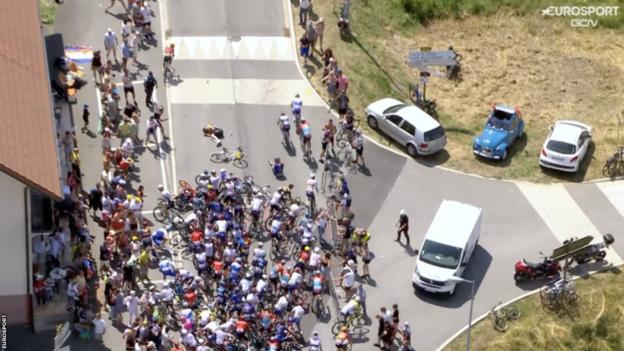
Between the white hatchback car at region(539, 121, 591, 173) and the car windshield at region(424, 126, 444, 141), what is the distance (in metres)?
4.63

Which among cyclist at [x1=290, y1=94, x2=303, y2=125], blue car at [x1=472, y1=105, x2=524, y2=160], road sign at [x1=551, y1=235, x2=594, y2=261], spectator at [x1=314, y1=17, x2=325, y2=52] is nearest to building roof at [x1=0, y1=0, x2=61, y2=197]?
cyclist at [x1=290, y1=94, x2=303, y2=125]

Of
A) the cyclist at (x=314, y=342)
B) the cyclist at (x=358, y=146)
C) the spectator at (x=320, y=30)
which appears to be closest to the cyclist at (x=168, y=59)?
the spectator at (x=320, y=30)

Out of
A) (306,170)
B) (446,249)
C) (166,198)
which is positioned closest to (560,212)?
(446,249)

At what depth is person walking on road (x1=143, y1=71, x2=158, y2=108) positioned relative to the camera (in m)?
54.0

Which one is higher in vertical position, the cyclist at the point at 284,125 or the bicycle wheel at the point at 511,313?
the cyclist at the point at 284,125

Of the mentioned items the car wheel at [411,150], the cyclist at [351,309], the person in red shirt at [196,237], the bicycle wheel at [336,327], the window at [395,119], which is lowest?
the bicycle wheel at [336,327]

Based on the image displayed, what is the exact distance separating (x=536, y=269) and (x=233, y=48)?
2025 cm

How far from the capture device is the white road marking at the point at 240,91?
56250 mm

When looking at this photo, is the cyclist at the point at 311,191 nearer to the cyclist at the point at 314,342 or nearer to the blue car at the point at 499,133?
the cyclist at the point at 314,342

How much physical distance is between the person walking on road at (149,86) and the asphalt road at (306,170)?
3.86ft

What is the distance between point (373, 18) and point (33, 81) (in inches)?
919

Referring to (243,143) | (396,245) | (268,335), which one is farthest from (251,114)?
(268,335)

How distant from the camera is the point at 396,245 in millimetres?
49219

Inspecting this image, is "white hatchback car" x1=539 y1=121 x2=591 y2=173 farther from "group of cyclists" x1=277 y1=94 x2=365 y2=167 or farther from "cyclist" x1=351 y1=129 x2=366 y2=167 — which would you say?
"group of cyclists" x1=277 y1=94 x2=365 y2=167
